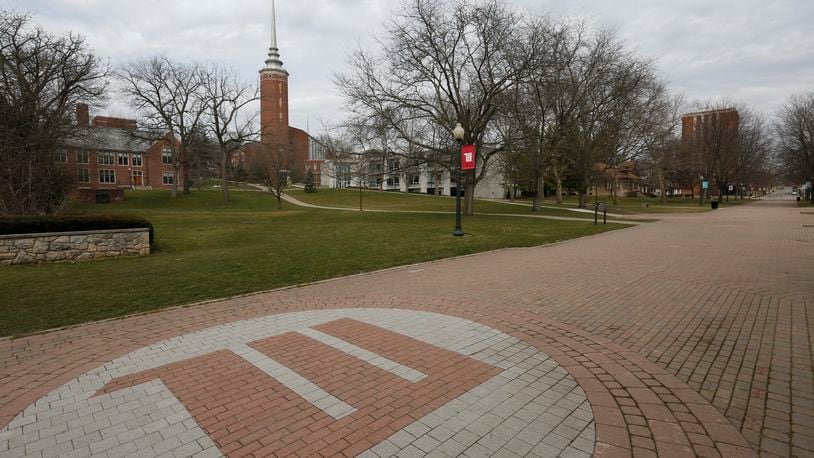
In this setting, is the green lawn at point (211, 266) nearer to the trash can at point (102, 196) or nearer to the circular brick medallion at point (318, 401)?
the circular brick medallion at point (318, 401)

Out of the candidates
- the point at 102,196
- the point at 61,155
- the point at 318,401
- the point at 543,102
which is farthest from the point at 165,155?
the point at 318,401

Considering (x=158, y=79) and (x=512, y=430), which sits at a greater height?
(x=158, y=79)

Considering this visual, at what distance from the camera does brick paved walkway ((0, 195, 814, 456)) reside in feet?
10.1

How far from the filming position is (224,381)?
13.0 ft

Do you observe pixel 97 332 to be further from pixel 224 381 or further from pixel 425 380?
pixel 425 380

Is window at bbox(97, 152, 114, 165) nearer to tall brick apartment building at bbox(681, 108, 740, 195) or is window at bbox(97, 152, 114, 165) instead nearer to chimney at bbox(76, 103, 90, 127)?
chimney at bbox(76, 103, 90, 127)

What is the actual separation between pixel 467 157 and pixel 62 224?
12.8 meters

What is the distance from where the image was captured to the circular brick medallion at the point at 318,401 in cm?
296

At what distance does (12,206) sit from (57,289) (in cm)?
1235

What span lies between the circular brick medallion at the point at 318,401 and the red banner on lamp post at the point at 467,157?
10.8 metres

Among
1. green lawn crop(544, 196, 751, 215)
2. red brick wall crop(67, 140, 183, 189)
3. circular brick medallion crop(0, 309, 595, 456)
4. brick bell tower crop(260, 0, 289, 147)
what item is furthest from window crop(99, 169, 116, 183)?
circular brick medallion crop(0, 309, 595, 456)

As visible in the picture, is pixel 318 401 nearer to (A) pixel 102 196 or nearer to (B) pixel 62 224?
(B) pixel 62 224

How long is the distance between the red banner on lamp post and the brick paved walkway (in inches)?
245

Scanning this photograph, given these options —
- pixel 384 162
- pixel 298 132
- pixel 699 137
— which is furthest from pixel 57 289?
pixel 298 132
